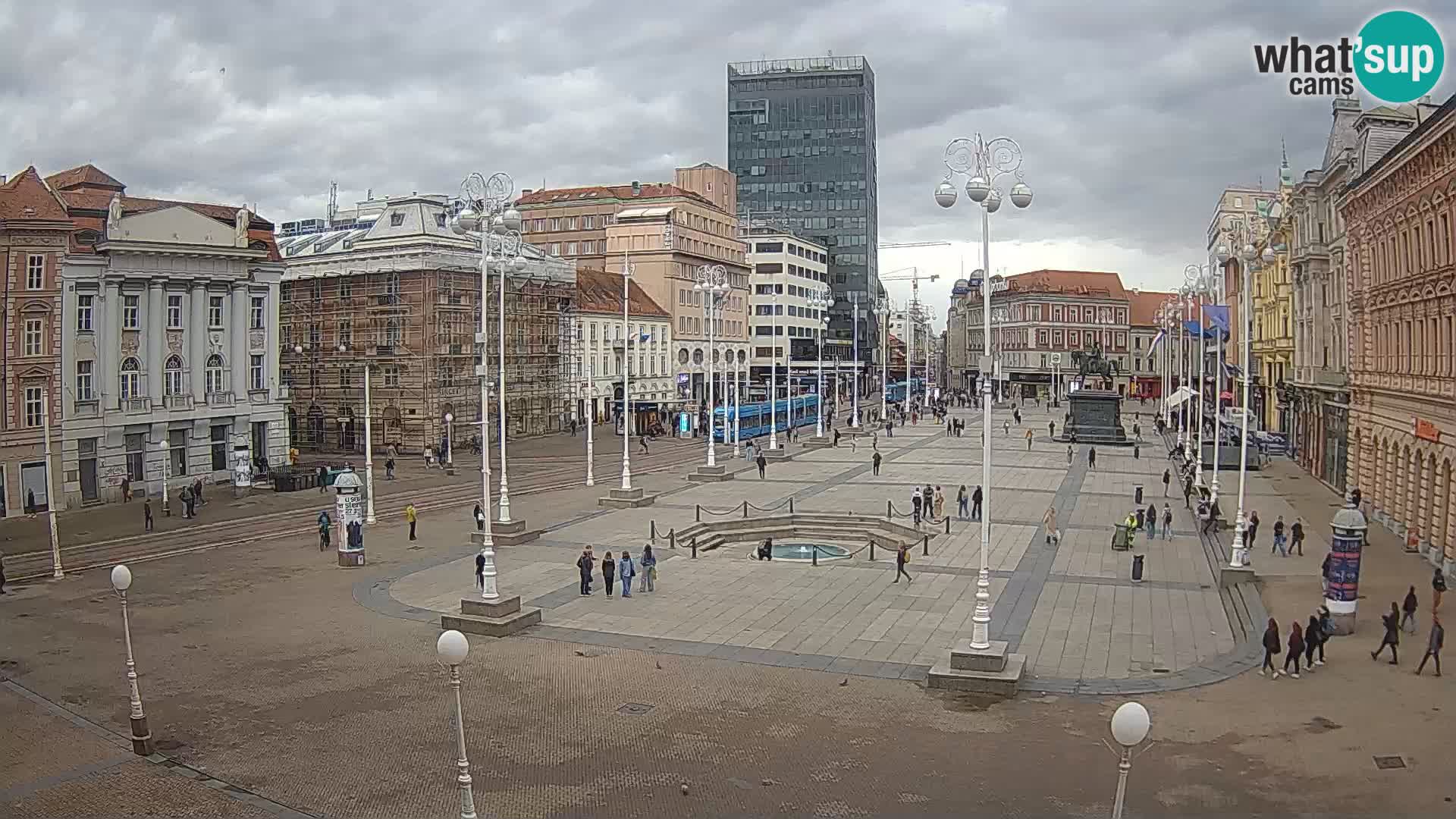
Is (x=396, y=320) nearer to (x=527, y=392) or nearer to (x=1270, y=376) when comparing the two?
(x=527, y=392)

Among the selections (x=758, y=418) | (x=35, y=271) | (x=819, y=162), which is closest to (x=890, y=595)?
(x=35, y=271)

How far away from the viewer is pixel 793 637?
81.5ft

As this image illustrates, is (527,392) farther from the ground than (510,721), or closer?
farther from the ground

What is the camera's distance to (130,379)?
4947cm

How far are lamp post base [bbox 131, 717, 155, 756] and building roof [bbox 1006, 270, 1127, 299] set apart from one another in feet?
433

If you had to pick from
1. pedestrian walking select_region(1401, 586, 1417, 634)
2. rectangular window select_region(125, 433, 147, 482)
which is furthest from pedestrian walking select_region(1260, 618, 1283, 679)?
rectangular window select_region(125, 433, 147, 482)

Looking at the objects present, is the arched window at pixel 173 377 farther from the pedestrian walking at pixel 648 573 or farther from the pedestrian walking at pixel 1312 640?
the pedestrian walking at pixel 1312 640

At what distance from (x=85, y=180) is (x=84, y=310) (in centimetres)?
881

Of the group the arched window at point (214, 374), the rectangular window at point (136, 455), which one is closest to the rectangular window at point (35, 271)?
the rectangular window at point (136, 455)

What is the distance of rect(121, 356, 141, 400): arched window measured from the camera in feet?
161

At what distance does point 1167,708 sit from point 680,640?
387 inches

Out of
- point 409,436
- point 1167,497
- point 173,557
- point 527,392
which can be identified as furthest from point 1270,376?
point 173,557

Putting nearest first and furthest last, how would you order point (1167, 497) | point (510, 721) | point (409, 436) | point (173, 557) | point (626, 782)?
point (626, 782) < point (510, 721) < point (173, 557) < point (1167, 497) < point (409, 436)

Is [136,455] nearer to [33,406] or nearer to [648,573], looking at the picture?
→ [33,406]
